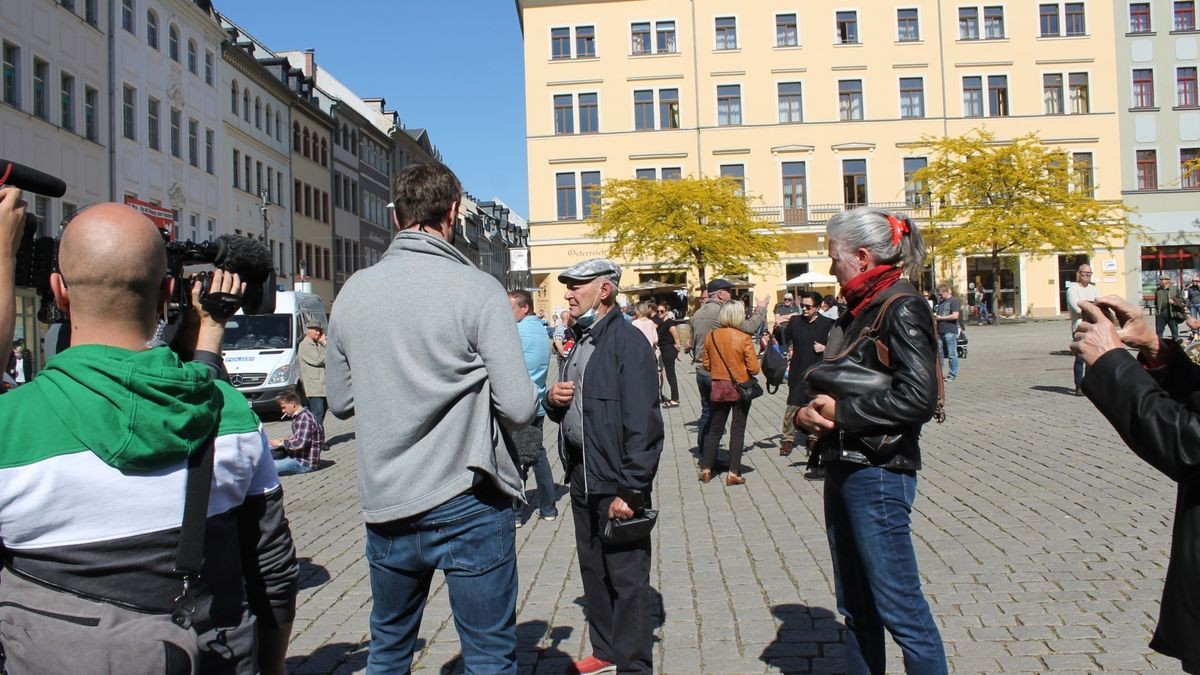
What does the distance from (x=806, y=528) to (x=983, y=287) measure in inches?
1920

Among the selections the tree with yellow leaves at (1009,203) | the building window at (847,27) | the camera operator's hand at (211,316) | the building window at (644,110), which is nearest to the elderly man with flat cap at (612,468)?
the camera operator's hand at (211,316)

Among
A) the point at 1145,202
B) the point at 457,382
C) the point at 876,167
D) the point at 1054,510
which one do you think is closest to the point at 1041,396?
the point at 1054,510

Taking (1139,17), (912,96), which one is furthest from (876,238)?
(1139,17)

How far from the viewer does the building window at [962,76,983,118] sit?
2064 inches

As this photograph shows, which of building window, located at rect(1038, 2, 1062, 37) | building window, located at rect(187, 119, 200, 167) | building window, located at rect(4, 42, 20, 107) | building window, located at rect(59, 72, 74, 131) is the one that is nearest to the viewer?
building window, located at rect(4, 42, 20, 107)

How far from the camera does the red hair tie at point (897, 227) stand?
11.7 feet

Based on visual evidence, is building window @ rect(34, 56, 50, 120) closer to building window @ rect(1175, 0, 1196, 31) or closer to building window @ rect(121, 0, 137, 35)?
building window @ rect(121, 0, 137, 35)

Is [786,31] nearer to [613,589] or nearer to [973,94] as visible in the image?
[973,94]

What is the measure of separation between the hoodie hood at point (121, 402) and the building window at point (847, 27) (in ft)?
178

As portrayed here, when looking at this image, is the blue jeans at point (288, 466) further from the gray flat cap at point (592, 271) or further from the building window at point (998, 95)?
the building window at point (998, 95)

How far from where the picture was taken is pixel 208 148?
42.4 m

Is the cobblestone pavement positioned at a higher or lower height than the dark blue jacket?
lower

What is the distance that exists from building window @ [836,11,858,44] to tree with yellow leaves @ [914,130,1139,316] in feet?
26.5

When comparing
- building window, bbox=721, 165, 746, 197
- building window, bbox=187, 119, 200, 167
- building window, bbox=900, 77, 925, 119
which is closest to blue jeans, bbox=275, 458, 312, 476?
building window, bbox=187, 119, 200, 167
